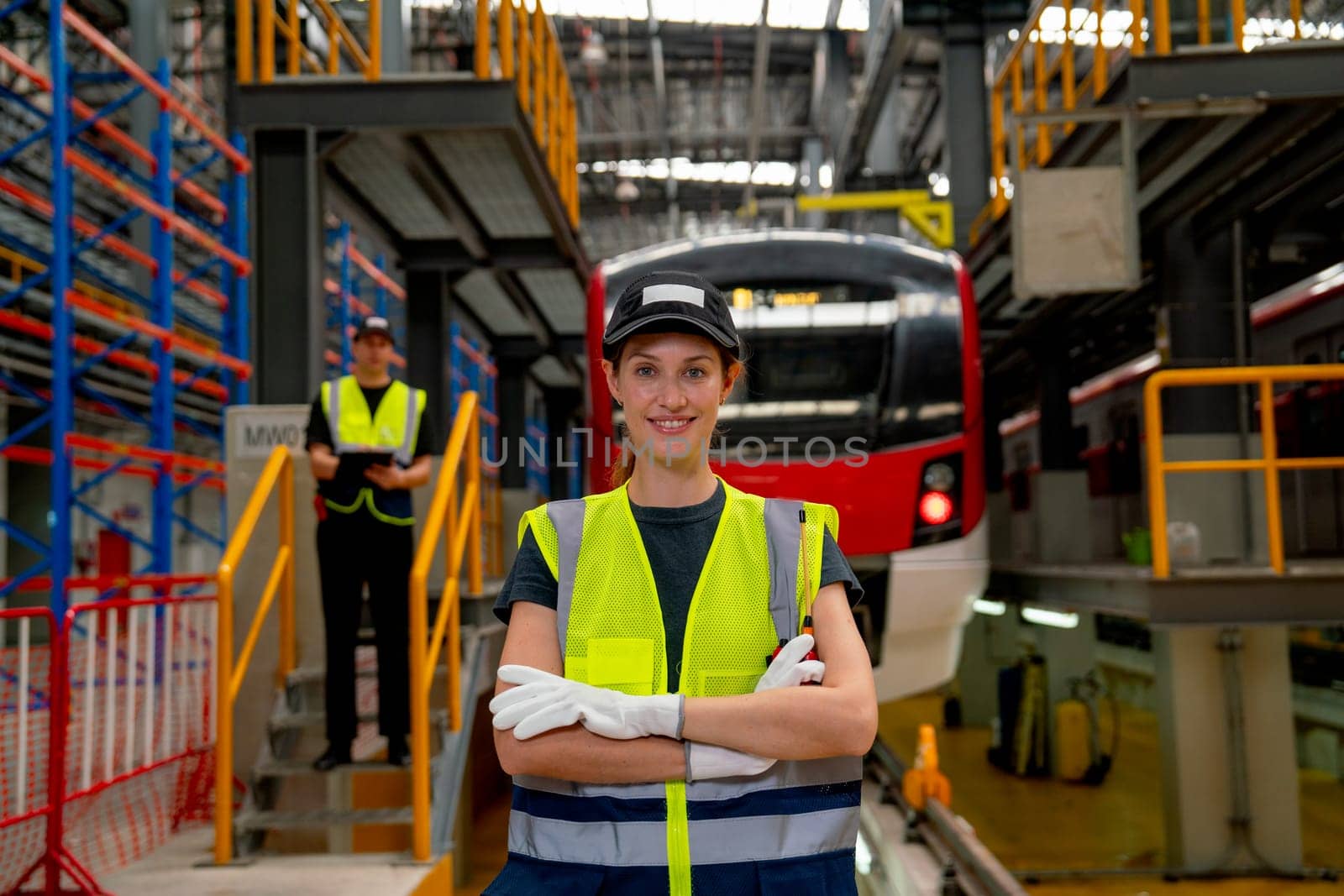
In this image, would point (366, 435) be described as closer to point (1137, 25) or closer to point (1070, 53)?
point (1137, 25)

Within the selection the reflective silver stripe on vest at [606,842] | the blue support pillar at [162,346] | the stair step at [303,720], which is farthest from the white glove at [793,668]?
the blue support pillar at [162,346]

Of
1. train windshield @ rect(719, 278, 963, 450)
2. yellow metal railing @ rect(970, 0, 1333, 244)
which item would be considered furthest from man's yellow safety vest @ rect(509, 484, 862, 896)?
yellow metal railing @ rect(970, 0, 1333, 244)

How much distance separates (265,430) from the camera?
609 cm

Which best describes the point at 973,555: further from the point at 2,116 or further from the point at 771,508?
the point at 2,116

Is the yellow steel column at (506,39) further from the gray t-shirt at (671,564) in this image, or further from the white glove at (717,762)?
the white glove at (717,762)

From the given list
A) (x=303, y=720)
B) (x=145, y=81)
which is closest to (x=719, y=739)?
(x=303, y=720)

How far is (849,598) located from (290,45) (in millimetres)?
7187

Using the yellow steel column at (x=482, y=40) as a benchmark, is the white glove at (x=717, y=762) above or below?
below

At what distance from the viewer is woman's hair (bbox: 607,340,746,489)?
5.08 feet

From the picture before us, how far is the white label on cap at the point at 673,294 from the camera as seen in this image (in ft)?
4.87

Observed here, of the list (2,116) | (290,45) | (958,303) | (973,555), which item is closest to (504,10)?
(290,45)

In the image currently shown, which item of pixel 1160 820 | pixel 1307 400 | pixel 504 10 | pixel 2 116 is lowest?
pixel 1160 820

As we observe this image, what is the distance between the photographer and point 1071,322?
11570 mm

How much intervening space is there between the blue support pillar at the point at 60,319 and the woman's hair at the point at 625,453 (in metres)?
8.58
